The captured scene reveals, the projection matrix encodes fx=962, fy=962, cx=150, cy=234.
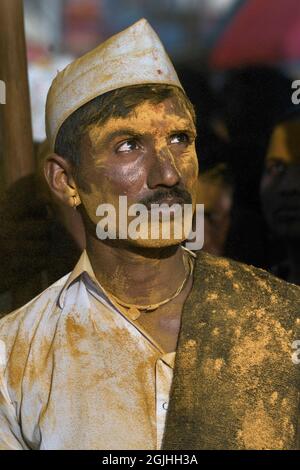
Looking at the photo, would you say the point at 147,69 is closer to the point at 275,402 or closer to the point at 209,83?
the point at 275,402

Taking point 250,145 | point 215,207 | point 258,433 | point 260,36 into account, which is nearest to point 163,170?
point 258,433

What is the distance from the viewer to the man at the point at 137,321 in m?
2.56

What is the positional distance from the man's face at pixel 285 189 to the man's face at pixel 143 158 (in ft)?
4.95

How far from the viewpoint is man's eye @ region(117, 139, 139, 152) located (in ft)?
8.45

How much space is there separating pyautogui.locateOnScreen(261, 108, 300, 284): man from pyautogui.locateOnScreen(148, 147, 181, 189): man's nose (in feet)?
5.15

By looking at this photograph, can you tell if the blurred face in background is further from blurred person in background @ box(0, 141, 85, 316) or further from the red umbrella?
the red umbrella

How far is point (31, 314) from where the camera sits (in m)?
2.75

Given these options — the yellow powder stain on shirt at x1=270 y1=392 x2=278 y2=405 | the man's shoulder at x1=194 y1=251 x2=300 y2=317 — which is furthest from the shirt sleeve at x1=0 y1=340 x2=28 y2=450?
the yellow powder stain on shirt at x1=270 y1=392 x2=278 y2=405

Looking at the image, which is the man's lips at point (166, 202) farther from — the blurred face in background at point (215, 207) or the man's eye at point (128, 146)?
the blurred face in background at point (215, 207)

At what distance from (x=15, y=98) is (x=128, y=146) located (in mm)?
929

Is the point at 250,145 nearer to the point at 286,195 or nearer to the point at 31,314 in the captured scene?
the point at 286,195
